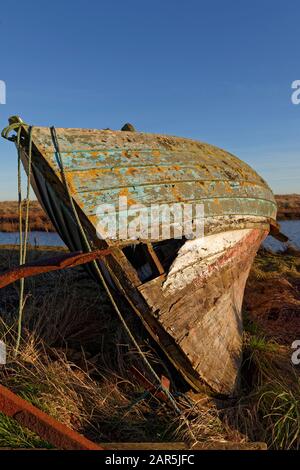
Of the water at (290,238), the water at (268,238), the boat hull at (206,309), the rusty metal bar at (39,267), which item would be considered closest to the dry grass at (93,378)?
the boat hull at (206,309)

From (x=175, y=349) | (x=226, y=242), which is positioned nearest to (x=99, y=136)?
(x=226, y=242)

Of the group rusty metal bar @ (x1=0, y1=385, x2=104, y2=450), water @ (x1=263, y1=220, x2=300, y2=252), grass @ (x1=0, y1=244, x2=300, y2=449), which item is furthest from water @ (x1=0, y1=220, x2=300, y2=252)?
rusty metal bar @ (x1=0, y1=385, x2=104, y2=450)

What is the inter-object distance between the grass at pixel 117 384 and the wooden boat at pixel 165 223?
0.26 meters

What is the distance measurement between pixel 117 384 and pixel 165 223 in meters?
1.51

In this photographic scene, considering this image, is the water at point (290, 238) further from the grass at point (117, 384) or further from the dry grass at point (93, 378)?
the dry grass at point (93, 378)

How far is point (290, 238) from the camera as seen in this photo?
13.8 m

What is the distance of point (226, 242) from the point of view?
12.3ft

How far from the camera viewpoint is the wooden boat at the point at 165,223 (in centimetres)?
288

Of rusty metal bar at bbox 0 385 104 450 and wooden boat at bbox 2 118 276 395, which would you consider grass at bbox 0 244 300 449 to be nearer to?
wooden boat at bbox 2 118 276 395

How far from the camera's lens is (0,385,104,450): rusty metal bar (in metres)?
1.83

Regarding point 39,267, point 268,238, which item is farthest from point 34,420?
point 268,238

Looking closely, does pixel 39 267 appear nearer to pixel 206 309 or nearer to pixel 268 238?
pixel 206 309

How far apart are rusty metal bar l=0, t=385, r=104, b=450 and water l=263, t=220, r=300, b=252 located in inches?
375

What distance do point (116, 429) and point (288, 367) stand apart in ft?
6.02
